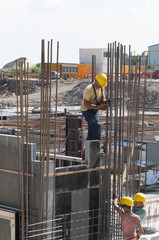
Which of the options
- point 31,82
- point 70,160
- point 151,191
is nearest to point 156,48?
point 31,82

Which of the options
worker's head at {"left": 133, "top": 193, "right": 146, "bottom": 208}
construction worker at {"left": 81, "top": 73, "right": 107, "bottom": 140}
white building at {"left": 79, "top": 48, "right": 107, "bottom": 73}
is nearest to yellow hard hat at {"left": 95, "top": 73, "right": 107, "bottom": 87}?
construction worker at {"left": 81, "top": 73, "right": 107, "bottom": 140}

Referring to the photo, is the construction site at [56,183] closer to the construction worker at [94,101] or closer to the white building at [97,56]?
the construction worker at [94,101]

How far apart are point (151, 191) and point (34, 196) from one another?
23.1ft

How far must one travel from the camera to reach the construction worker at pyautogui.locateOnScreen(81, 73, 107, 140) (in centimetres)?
859

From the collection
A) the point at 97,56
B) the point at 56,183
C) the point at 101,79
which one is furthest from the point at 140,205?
the point at 97,56

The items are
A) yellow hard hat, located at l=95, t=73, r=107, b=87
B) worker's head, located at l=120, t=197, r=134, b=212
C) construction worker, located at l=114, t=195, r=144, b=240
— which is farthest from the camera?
yellow hard hat, located at l=95, t=73, r=107, b=87

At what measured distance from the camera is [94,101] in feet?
28.8

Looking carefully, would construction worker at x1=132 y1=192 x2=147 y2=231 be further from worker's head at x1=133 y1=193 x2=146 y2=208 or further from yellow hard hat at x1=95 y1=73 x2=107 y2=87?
yellow hard hat at x1=95 y1=73 x2=107 y2=87

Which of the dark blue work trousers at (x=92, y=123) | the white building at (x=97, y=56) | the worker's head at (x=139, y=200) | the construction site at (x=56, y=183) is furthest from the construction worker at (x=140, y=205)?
the white building at (x=97, y=56)

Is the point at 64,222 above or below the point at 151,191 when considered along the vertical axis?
above

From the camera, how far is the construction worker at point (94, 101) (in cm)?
859

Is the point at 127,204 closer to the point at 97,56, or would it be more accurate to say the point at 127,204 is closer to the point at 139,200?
the point at 139,200

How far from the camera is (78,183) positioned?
26.7ft

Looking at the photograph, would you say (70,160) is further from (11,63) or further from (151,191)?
(11,63)
